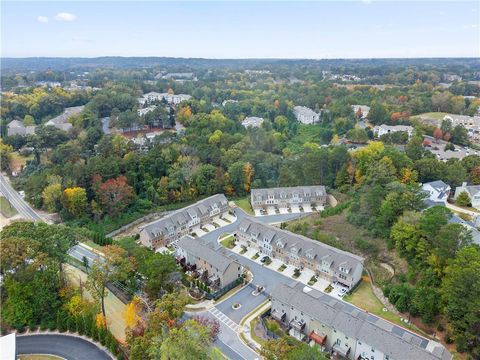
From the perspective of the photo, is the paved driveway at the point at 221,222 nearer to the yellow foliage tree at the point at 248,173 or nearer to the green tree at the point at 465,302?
the yellow foliage tree at the point at 248,173

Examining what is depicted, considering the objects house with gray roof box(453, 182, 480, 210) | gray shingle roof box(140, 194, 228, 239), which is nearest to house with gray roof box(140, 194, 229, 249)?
gray shingle roof box(140, 194, 228, 239)

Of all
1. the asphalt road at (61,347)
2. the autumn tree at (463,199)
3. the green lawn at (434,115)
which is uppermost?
the green lawn at (434,115)

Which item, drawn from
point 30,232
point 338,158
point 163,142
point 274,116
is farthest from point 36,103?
point 338,158

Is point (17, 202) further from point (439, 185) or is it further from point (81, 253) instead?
point (439, 185)

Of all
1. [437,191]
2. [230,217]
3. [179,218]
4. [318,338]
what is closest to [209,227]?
[230,217]

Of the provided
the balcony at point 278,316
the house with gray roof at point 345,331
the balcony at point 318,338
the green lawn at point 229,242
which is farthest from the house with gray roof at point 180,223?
the balcony at point 318,338

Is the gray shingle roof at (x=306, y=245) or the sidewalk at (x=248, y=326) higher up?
the gray shingle roof at (x=306, y=245)

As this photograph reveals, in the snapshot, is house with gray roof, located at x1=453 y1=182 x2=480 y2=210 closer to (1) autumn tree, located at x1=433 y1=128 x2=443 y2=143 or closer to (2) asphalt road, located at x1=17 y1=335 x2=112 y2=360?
(1) autumn tree, located at x1=433 y1=128 x2=443 y2=143

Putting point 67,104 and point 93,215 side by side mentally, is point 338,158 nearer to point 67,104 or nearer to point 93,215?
point 93,215

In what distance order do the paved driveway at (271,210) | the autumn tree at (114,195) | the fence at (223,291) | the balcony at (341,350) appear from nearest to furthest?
the balcony at (341,350) < the fence at (223,291) < the autumn tree at (114,195) < the paved driveway at (271,210)
